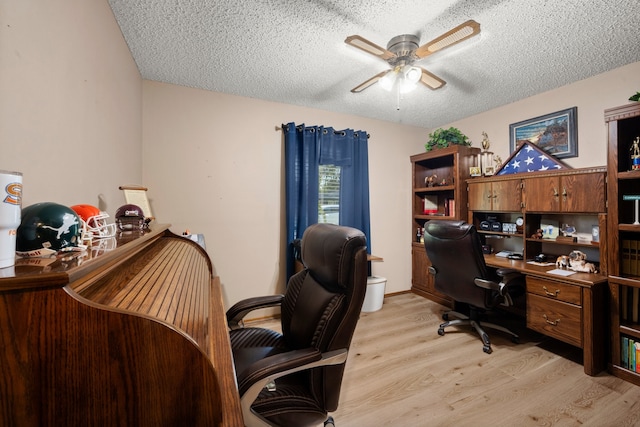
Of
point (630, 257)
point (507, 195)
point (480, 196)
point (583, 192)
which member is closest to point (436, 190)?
point (480, 196)

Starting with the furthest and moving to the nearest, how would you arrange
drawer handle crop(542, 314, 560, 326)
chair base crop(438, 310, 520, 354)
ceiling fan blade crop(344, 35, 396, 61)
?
chair base crop(438, 310, 520, 354), drawer handle crop(542, 314, 560, 326), ceiling fan blade crop(344, 35, 396, 61)

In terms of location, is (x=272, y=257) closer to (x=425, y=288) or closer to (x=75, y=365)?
(x=425, y=288)

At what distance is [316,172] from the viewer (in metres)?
3.15

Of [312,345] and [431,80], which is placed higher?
[431,80]

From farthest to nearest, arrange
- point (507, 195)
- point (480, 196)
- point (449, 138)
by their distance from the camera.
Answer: point (449, 138)
point (480, 196)
point (507, 195)

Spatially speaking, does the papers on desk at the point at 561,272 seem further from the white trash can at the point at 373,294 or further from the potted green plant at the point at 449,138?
the potted green plant at the point at 449,138

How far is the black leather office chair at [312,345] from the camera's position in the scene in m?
0.99

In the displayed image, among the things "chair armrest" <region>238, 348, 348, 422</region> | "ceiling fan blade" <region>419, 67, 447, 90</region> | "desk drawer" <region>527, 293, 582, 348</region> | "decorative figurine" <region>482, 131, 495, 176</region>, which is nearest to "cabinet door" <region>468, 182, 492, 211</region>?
"decorative figurine" <region>482, 131, 495, 176</region>

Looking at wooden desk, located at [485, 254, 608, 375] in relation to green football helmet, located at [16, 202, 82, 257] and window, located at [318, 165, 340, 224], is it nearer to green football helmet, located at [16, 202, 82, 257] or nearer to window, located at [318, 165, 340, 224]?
window, located at [318, 165, 340, 224]

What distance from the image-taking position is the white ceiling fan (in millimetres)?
1466

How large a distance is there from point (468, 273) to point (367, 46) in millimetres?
1958

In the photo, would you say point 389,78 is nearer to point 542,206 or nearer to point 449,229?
point 449,229

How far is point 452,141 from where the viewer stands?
3.28 meters

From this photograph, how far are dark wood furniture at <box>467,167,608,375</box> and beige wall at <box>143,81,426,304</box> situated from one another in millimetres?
2088
